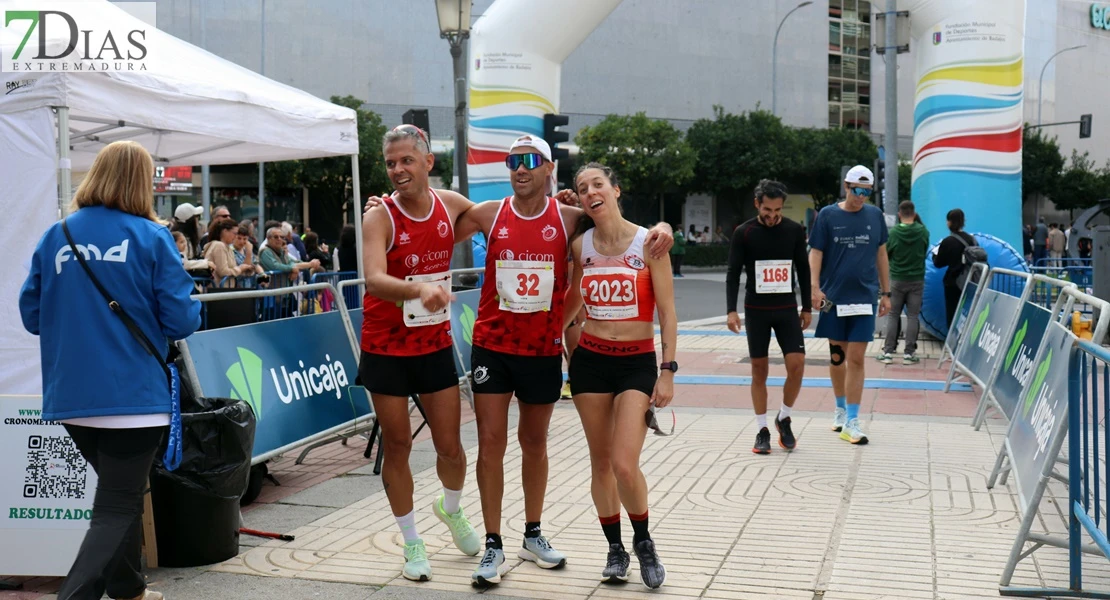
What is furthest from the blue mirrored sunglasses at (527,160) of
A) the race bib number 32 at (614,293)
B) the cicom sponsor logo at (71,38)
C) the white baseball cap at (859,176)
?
the white baseball cap at (859,176)

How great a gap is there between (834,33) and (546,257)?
5947 cm

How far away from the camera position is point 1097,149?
6100 cm

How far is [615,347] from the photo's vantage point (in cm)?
472

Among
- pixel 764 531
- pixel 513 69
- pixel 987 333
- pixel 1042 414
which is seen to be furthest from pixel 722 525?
pixel 513 69

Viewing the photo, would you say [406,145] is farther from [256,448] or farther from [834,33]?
[834,33]

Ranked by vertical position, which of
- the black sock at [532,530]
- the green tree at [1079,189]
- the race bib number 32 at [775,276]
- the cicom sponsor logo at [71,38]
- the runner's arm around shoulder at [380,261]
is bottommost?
the black sock at [532,530]

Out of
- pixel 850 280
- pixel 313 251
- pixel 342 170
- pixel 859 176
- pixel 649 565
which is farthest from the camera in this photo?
pixel 342 170

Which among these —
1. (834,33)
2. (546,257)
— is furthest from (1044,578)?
(834,33)

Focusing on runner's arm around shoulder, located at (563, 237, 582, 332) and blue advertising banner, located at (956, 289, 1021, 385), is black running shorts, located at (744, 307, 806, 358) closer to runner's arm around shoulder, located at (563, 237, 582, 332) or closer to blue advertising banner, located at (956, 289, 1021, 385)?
blue advertising banner, located at (956, 289, 1021, 385)

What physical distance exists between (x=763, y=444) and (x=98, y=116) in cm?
498

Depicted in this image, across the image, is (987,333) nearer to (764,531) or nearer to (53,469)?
(764,531)

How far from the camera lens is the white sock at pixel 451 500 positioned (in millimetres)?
4988

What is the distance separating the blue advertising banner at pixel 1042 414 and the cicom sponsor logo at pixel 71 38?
5.83m

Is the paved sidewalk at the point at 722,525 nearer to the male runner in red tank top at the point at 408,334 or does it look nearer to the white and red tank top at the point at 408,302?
the male runner in red tank top at the point at 408,334
